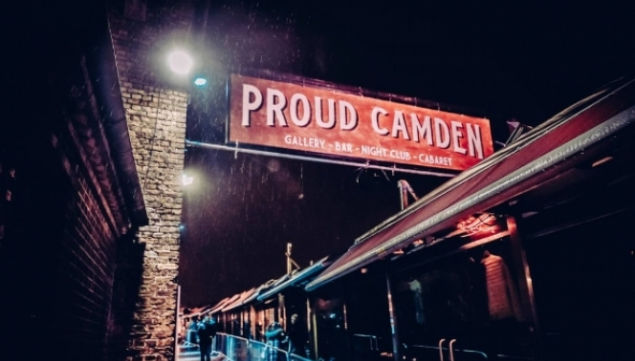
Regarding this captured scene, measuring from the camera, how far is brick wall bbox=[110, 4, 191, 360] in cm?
634

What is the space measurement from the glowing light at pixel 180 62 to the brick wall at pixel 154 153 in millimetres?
346

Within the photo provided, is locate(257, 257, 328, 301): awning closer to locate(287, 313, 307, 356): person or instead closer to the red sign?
locate(287, 313, 307, 356): person

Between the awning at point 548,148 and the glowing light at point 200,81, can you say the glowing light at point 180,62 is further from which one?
the awning at point 548,148

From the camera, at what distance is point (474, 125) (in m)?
6.21

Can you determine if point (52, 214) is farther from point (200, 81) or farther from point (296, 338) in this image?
point (296, 338)

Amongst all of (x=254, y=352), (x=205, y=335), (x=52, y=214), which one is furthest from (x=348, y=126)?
(x=205, y=335)

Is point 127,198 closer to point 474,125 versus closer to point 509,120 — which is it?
point 474,125

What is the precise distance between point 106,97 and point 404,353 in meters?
7.15

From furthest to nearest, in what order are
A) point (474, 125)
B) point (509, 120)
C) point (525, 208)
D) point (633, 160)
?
point (509, 120) < point (474, 125) < point (525, 208) < point (633, 160)

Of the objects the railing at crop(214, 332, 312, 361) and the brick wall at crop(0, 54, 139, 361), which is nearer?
the brick wall at crop(0, 54, 139, 361)

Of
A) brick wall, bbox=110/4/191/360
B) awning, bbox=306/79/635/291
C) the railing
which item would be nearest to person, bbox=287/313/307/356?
the railing

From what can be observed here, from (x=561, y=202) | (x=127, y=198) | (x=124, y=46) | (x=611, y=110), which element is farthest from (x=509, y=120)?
(x=124, y=46)

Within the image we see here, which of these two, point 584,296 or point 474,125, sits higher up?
point 474,125

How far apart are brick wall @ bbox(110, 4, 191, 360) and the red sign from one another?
283cm
